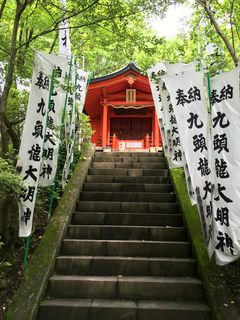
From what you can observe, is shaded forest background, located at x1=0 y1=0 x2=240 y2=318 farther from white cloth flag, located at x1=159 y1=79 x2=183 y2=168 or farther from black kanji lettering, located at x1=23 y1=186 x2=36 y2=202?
white cloth flag, located at x1=159 y1=79 x2=183 y2=168

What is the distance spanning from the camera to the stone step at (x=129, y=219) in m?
6.19

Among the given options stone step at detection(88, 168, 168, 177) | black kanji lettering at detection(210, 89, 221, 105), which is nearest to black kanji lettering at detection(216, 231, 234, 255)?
black kanji lettering at detection(210, 89, 221, 105)

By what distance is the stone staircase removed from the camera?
418cm

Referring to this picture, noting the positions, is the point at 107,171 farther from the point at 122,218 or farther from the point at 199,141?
the point at 199,141

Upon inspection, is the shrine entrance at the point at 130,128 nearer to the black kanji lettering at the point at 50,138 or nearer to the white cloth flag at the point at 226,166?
the black kanji lettering at the point at 50,138

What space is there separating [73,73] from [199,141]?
12.1 feet

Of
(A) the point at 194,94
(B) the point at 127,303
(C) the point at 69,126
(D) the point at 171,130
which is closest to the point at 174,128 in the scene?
(D) the point at 171,130

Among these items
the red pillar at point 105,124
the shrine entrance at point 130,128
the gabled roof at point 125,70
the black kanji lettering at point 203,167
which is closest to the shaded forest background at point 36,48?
the black kanji lettering at point 203,167

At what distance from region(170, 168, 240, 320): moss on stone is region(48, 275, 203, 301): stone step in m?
0.24

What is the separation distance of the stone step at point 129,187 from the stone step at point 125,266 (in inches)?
103

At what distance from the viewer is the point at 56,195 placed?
6996mm

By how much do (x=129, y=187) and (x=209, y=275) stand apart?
3445 millimetres

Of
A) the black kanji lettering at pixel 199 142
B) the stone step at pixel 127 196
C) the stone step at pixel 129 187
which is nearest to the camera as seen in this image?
the black kanji lettering at pixel 199 142

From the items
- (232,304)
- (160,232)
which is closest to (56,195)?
(160,232)
